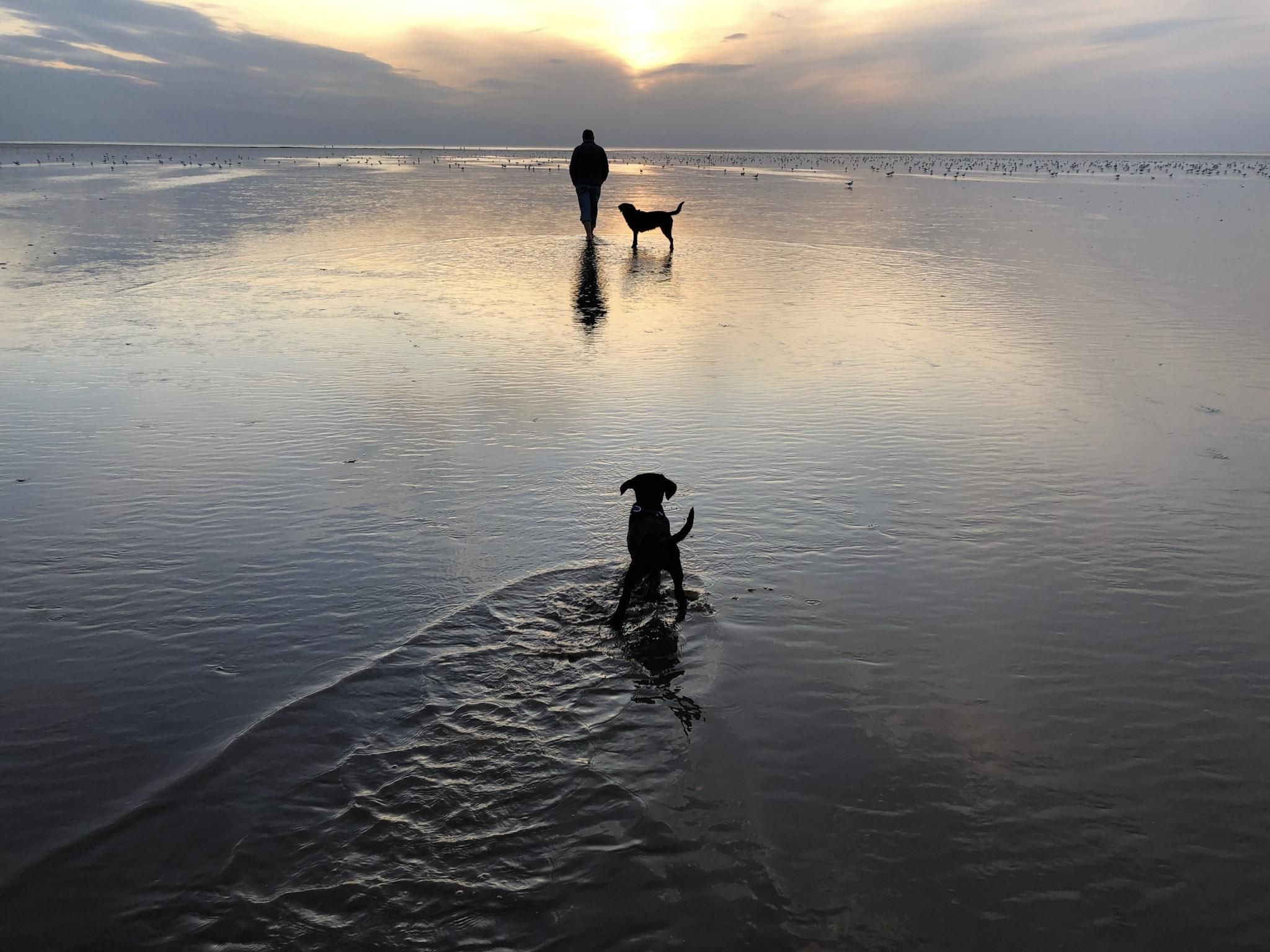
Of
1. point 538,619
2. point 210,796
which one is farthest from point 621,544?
point 210,796

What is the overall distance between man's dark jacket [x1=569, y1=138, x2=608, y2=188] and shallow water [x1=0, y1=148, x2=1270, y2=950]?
37.6ft

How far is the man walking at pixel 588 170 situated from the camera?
73.7 ft

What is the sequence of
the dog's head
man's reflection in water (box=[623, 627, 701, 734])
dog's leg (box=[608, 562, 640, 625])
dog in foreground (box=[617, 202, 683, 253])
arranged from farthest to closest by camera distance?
dog in foreground (box=[617, 202, 683, 253])
the dog's head
dog's leg (box=[608, 562, 640, 625])
man's reflection in water (box=[623, 627, 701, 734])

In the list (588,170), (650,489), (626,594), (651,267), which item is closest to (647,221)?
(588,170)

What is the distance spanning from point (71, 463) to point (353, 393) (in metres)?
2.93

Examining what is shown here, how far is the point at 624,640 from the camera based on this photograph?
16.7 feet

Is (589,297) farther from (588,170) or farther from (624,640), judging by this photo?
(624,640)

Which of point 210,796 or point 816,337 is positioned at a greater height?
point 816,337

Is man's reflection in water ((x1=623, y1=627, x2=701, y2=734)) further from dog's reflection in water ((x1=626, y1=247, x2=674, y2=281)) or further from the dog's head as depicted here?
dog's reflection in water ((x1=626, y1=247, x2=674, y2=281))

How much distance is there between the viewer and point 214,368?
1041 centimetres

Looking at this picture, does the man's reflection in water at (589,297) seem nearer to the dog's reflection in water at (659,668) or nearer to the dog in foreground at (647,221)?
the dog in foreground at (647,221)

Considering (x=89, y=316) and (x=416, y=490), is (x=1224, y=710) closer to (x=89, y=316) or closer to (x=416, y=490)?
(x=416, y=490)

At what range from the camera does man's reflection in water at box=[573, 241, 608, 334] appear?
13.9m

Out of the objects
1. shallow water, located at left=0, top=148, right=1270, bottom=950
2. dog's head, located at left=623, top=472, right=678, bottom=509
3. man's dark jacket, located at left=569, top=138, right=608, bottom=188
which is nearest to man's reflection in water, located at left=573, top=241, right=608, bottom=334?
shallow water, located at left=0, top=148, right=1270, bottom=950
